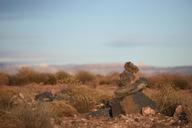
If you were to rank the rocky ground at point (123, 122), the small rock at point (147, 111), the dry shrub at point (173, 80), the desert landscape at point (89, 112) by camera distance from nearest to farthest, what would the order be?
1. the desert landscape at point (89, 112)
2. the rocky ground at point (123, 122)
3. the small rock at point (147, 111)
4. the dry shrub at point (173, 80)

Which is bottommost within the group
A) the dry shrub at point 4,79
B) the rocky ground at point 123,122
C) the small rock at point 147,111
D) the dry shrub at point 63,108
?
the rocky ground at point 123,122

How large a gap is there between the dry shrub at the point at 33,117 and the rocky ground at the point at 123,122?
1.16 meters

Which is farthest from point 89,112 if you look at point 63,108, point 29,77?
point 29,77

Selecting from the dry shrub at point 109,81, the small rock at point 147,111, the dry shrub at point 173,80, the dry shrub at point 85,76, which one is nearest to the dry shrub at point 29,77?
the dry shrub at point 85,76

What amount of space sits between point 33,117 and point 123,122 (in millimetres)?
3035

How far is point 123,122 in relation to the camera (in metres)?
13.7

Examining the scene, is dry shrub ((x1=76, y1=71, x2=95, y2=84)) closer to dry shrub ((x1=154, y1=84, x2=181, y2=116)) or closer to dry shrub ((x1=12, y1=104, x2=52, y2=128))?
dry shrub ((x1=154, y1=84, x2=181, y2=116))

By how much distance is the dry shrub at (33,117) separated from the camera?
38.2 feet

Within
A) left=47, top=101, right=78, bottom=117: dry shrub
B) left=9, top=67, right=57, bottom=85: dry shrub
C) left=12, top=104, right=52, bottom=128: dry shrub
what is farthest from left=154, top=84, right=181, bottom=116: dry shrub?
left=9, top=67, right=57, bottom=85: dry shrub

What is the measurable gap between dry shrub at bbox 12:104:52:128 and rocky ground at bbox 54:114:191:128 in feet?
3.81

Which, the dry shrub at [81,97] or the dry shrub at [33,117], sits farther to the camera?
the dry shrub at [81,97]

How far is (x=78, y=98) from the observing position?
1669cm

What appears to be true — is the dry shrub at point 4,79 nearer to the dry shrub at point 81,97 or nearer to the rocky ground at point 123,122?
the dry shrub at point 81,97

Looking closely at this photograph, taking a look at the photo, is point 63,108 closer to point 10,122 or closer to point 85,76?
point 10,122
